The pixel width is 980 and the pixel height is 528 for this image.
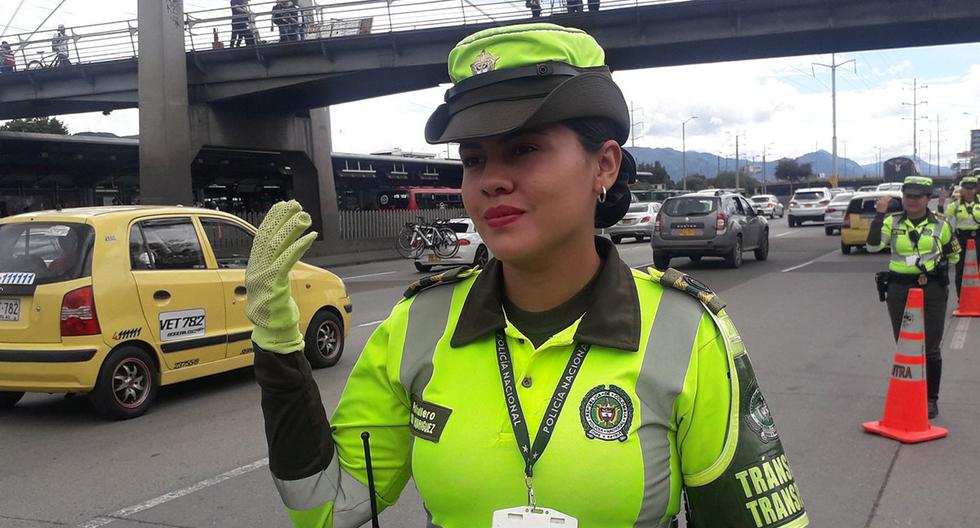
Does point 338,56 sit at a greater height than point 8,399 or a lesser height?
greater

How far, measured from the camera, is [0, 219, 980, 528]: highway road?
4.62m

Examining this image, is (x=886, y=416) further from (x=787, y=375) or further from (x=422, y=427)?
(x=422, y=427)

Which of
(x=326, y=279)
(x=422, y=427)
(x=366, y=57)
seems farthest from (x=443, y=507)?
(x=366, y=57)

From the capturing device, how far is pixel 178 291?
7.41 m

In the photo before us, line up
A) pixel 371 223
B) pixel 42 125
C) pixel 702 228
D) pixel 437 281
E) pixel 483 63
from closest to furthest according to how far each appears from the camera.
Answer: pixel 483 63 < pixel 437 281 < pixel 702 228 < pixel 371 223 < pixel 42 125

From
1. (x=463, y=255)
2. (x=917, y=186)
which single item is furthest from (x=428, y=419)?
(x=463, y=255)

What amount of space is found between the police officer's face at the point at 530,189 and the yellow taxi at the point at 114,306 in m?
6.01

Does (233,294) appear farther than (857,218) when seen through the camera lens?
No

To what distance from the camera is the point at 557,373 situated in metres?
1.61

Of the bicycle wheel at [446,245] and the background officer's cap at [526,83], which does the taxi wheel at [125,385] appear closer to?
the background officer's cap at [526,83]

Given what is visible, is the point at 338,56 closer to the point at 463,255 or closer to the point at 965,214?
the point at 463,255

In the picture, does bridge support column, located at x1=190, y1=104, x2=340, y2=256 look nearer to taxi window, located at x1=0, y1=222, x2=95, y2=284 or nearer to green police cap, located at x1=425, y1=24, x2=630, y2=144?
taxi window, located at x1=0, y1=222, x2=95, y2=284

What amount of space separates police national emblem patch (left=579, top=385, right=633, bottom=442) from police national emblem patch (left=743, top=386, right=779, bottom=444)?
Result: 0.25 m

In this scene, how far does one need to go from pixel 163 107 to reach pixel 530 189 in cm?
2614
